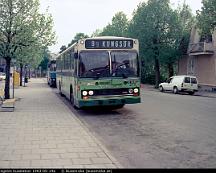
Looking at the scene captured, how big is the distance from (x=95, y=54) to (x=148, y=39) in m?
27.9

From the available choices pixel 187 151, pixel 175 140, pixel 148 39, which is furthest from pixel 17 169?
pixel 148 39

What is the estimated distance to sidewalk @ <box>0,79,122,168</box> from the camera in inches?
279

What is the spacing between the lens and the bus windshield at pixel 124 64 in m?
15.2

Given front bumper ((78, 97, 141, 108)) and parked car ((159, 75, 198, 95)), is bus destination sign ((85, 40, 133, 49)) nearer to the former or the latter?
front bumper ((78, 97, 141, 108))

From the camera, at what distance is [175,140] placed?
32.0 ft

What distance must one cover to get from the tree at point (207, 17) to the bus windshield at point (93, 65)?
51.7 ft

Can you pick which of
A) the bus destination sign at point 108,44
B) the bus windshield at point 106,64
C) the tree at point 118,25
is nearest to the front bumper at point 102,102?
A: the bus windshield at point 106,64

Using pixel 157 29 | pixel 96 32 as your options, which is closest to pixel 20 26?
pixel 157 29

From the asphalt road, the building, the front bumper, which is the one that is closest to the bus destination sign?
the front bumper

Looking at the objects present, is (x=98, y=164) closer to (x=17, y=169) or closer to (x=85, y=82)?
(x=17, y=169)

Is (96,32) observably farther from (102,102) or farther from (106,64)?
(102,102)

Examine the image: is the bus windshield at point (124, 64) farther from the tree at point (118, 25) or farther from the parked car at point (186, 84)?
the tree at point (118, 25)

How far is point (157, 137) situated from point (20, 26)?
1353cm

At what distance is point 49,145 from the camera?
8797mm
